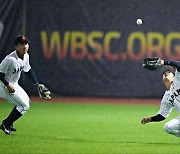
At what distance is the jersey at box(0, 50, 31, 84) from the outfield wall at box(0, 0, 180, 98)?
24.5 ft

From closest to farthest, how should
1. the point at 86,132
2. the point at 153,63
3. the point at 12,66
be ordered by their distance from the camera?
the point at 153,63 → the point at 12,66 → the point at 86,132

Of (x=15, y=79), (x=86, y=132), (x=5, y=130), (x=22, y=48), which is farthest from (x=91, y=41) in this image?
(x=5, y=130)

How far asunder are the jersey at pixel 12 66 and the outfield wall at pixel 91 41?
7480 millimetres

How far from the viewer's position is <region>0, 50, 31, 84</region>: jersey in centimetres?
1074

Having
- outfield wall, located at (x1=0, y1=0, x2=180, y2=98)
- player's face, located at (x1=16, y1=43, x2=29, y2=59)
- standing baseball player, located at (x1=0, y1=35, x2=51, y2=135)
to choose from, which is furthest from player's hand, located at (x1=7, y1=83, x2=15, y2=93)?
outfield wall, located at (x1=0, y1=0, x2=180, y2=98)

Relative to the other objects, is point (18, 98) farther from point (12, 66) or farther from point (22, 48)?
point (22, 48)

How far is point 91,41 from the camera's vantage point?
1870 cm

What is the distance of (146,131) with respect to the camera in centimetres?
1171

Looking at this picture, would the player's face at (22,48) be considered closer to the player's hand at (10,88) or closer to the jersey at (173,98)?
the player's hand at (10,88)

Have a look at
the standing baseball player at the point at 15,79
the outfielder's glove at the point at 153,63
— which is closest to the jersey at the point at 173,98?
Result: the outfielder's glove at the point at 153,63

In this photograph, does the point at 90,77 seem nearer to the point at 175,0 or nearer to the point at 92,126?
the point at 175,0

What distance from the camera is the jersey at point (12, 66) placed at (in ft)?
35.2

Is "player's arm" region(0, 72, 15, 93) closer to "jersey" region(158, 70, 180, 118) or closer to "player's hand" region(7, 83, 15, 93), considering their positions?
"player's hand" region(7, 83, 15, 93)

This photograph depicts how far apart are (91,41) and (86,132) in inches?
298
